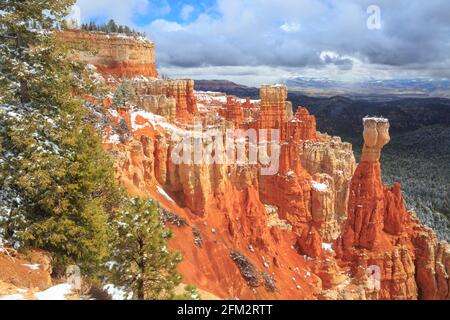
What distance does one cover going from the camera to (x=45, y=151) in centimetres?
1512

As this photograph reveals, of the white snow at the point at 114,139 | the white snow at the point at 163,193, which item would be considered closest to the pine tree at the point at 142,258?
the white snow at the point at 114,139

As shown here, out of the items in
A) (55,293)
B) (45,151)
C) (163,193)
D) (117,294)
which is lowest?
(163,193)

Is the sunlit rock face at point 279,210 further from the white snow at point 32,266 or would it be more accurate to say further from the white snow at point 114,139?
the white snow at point 32,266

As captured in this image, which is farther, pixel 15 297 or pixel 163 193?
pixel 163 193

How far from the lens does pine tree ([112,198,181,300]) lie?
46.7 ft

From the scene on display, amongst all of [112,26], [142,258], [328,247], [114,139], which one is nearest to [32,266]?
[142,258]

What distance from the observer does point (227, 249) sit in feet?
114

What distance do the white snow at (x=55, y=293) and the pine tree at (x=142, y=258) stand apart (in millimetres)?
1798

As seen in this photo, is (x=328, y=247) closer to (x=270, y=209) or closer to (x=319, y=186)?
(x=319, y=186)

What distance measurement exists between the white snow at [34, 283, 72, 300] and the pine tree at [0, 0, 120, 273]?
2.00 meters

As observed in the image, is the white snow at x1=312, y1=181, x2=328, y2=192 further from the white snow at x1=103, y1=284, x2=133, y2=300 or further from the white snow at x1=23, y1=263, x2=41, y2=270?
the white snow at x1=23, y1=263, x2=41, y2=270

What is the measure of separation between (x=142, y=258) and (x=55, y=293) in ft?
10.3
